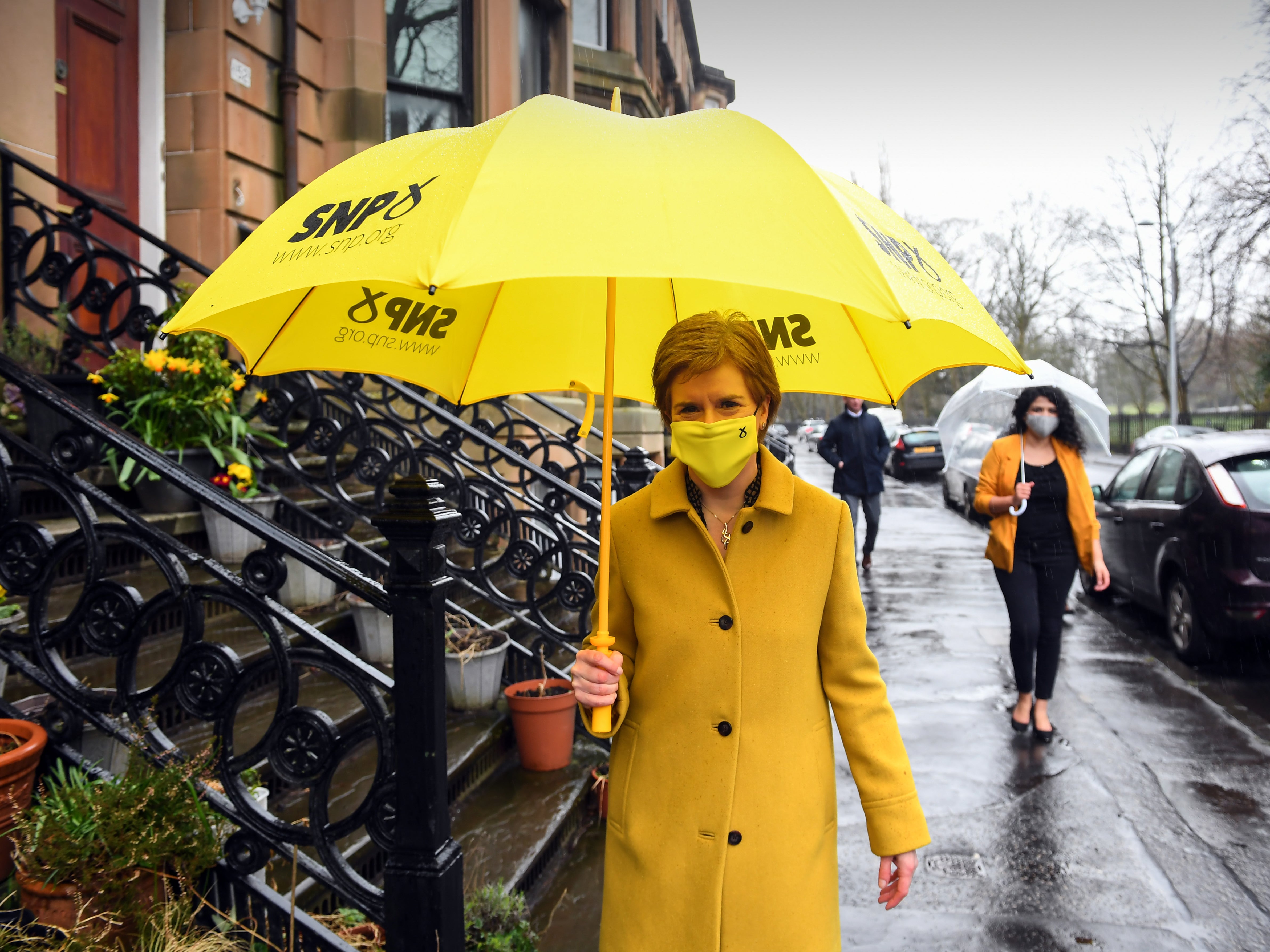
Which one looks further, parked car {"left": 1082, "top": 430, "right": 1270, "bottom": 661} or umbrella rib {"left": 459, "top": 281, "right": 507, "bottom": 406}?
parked car {"left": 1082, "top": 430, "right": 1270, "bottom": 661}

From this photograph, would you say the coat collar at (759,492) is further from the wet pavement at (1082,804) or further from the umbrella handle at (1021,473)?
the umbrella handle at (1021,473)

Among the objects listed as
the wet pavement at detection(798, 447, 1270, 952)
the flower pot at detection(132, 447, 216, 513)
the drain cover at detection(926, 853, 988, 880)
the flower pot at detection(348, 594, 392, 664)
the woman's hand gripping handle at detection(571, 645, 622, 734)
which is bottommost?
the drain cover at detection(926, 853, 988, 880)

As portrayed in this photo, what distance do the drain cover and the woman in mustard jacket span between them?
1536mm

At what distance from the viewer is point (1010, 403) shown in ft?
20.7

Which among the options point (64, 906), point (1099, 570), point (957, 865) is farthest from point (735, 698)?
point (1099, 570)

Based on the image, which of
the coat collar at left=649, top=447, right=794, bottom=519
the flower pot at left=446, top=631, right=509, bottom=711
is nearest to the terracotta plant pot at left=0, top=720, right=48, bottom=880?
the coat collar at left=649, top=447, right=794, bottom=519

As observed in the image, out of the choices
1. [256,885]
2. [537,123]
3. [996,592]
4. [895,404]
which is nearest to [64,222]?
[256,885]

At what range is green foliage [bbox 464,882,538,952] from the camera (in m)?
2.81

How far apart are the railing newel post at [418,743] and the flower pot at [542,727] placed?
1.91 m

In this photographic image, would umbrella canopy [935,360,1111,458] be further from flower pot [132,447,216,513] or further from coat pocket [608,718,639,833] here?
flower pot [132,447,216,513]

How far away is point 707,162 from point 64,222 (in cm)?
508

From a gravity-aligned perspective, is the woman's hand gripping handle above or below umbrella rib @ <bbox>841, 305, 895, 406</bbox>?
below

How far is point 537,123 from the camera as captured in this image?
1.75 meters

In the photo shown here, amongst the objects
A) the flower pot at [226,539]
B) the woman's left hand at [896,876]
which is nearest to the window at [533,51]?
the flower pot at [226,539]
